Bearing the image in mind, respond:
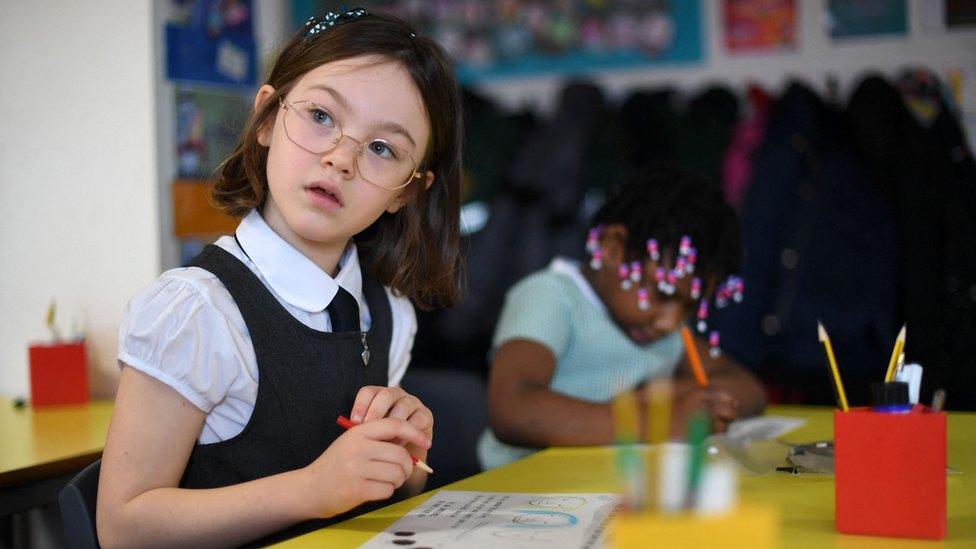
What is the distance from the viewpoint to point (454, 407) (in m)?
1.81

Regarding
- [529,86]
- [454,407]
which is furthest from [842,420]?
[529,86]

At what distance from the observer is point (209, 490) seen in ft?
3.22

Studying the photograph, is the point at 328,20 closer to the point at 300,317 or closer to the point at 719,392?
the point at 300,317

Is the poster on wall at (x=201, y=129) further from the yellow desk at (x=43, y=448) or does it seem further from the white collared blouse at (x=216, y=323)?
the white collared blouse at (x=216, y=323)

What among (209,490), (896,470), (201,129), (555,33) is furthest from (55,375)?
(555,33)

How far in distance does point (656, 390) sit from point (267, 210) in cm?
69

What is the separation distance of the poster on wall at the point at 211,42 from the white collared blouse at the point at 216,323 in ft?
2.99

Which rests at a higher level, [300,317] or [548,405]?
[300,317]

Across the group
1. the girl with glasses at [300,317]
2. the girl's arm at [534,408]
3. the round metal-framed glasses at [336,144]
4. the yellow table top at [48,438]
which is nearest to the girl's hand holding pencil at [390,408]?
the girl with glasses at [300,317]

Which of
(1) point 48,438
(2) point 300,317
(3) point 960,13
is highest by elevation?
(3) point 960,13

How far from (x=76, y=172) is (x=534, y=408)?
3.51ft

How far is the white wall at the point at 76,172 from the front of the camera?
6.28 feet

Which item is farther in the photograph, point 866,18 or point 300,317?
point 866,18

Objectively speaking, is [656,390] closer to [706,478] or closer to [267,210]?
[706,478]
